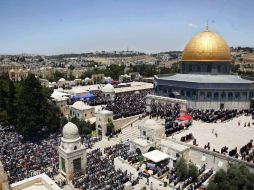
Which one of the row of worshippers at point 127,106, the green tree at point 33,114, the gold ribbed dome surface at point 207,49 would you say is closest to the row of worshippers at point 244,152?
the row of worshippers at point 127,106

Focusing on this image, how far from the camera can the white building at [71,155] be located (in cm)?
2072

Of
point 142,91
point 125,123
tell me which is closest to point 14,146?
point 125,123

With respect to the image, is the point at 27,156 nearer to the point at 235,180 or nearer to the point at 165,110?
the point at 165,110

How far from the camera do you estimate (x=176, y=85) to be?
36.3 metres

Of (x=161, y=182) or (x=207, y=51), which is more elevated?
(x=207, y=51)

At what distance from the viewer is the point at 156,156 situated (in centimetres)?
2114

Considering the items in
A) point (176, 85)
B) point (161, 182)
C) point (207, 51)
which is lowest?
point (161, 182)

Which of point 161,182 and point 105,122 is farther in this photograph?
point 105,122

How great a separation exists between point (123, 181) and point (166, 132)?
24.6 feet

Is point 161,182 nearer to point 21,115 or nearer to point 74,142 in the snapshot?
point 74,142

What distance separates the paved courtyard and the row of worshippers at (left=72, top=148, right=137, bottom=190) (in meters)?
6.81

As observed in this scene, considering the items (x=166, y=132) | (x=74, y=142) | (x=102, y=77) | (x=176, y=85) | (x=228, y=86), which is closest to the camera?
(x=74, y=142)

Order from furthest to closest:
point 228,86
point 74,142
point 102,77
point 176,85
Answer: point 102,77, point 176,85, point 228,86, point 74,142

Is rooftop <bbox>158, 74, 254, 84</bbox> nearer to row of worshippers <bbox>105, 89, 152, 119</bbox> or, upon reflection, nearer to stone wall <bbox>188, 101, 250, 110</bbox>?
stone wall <bbox>188, 101, 250, 110</bbox>
